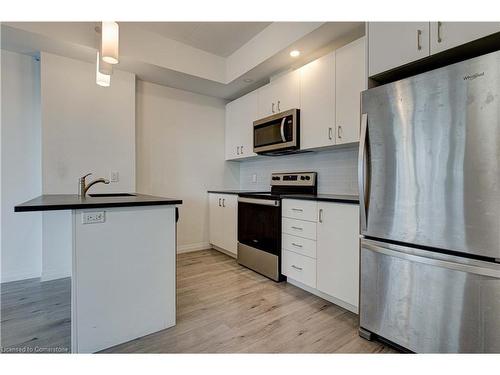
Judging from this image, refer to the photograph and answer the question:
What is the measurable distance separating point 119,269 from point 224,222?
1.98 metres

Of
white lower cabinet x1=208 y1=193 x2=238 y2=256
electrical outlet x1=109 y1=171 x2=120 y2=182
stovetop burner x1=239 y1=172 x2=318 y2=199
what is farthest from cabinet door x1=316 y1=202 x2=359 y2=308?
electrical outlet x1=109 y1=171 x2=120 y2=182

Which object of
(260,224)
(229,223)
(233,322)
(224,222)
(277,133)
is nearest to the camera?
(233,322)

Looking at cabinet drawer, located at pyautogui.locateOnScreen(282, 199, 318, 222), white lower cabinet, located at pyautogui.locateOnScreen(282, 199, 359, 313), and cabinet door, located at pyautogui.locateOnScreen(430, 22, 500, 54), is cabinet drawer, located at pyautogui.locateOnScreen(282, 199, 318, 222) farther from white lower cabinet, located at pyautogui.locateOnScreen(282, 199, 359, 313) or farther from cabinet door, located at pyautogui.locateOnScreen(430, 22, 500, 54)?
cabinet door, located at pyautogui.locateOnScreen(430, 22, 500, 54)

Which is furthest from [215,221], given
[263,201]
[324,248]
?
[324,248]

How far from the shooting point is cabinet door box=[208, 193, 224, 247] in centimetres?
363

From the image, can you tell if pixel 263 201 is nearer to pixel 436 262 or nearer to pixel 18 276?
pixel 436 262

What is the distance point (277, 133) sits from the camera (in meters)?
2.95

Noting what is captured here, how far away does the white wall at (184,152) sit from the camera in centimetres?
347

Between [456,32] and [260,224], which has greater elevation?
[456,32]

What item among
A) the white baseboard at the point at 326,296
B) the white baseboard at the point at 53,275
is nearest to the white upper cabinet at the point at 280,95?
the white baseboard at the point at 326,296

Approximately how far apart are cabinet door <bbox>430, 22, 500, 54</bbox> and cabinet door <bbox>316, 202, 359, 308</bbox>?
3.58 feet

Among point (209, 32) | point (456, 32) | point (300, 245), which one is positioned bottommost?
point (300, 245)

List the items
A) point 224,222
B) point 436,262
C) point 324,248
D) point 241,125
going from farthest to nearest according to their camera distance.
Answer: point 241,125, point 224,222, point 324,248, point 436,262

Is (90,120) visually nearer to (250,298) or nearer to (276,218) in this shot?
(276,218)
